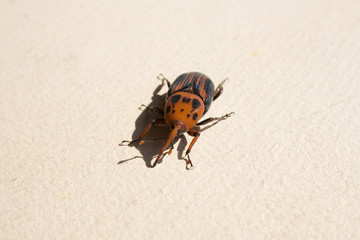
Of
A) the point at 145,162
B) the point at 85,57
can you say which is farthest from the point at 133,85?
the point at 145,162

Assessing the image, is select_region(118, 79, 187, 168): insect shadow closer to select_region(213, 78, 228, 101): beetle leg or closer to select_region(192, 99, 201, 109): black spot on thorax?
select_region(192, 99, 201, 109): black spot on thorax

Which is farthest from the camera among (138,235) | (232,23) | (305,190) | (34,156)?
(232,23)

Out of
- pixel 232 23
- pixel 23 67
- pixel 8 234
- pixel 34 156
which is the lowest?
pixel 8 234

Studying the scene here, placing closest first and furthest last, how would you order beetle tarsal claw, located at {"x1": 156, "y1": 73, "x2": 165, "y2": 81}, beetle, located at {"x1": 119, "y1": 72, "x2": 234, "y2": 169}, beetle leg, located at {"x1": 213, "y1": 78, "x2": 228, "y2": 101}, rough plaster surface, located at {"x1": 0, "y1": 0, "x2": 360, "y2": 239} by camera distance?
rough plaster surface, located at {"x1": 0, "y1": 0, "x2": 360, "y2": 239} → beetle, located at {"x1": 119, "y1": 72, "x2": 234, "y2": 169} → beetle leg, located at {"x1": 213, "y1": 78, "x2": 228, "y2": 101} → beetle tarsal claw, located at {"x1": 156, "y1": 73, "x2": 165, "y2": 81}

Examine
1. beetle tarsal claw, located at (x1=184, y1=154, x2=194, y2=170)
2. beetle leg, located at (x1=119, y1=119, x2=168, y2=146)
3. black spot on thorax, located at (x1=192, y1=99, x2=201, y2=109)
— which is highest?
black spot on thorax, located at (x1=192, y1=99, x2=201, y2=109)

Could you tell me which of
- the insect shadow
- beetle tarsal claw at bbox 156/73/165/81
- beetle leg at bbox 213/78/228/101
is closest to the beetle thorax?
the insect shadow

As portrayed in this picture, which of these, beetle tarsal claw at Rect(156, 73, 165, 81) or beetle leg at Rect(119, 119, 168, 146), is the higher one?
beetle tarsal claw at Rect(156, 73, 165, 81)

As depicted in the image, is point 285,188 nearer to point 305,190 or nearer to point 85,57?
point 305,190
